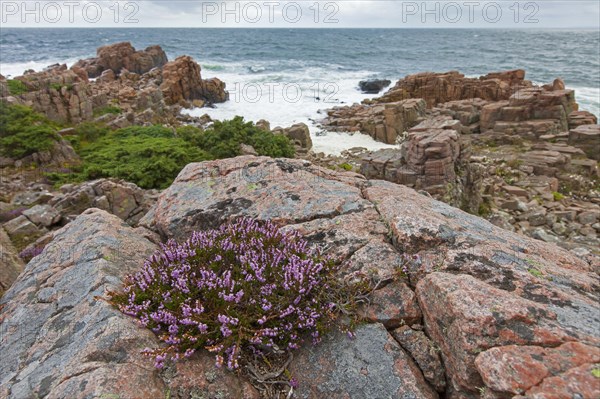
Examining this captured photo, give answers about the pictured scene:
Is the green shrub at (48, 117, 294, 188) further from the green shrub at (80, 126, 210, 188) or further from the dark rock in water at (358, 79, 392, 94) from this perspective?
the dark rock in water at (358, 79, 392, 94)

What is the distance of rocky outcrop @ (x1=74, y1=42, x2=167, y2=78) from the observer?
57.8 m

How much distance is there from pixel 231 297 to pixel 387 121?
29.2m

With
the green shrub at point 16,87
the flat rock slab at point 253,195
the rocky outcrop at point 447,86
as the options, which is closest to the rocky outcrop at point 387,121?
the rocky outcrop at point 447,86

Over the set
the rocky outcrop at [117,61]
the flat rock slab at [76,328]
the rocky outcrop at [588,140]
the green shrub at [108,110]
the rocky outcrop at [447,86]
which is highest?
the rocky outcrop at [117,61]

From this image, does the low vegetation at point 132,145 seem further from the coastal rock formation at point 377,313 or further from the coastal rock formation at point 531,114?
the coastal rock formation at point 531,114

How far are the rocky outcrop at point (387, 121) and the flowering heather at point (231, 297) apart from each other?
26418mm

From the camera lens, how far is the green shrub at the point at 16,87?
24484 mm

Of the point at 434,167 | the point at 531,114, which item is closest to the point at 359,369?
the point at 434,167

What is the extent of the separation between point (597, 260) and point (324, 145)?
81.8 feet

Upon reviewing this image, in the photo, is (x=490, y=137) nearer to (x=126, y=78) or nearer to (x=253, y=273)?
(x=253, y=273)

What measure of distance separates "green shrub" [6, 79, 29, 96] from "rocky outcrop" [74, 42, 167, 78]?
33.6m

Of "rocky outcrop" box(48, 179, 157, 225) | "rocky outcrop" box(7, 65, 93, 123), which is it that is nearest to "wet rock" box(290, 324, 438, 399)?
"rocky outcrop" box(48, 179, 157, 225)

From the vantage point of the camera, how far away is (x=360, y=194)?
556 cm

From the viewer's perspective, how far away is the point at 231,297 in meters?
3.36
